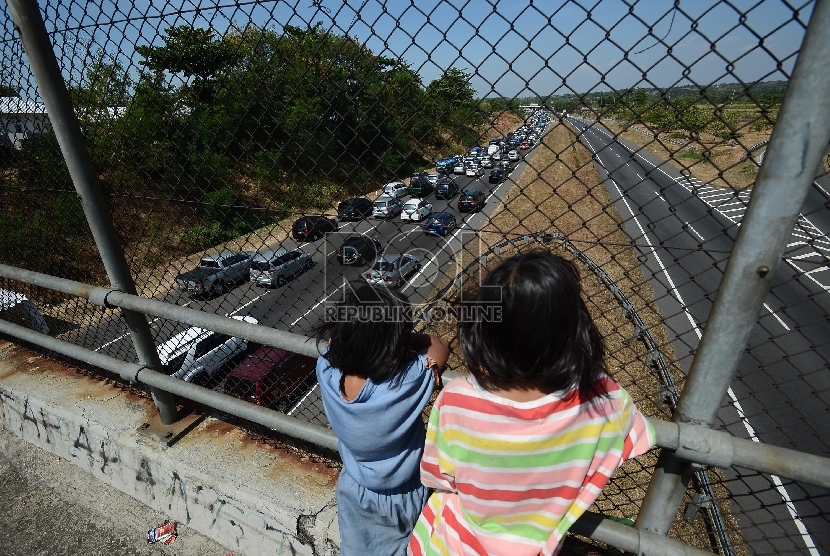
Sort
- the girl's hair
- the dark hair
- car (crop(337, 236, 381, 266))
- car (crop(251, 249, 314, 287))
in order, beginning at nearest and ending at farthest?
the girl's hair, the dark hair, car (crop(251, 249, 314, 287)), car (crop(337, 236, 381, 266))

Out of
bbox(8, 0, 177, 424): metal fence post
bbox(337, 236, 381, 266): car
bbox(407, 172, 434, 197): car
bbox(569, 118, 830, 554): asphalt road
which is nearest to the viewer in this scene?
bbox(8, 0, 177, 424): metal fence post

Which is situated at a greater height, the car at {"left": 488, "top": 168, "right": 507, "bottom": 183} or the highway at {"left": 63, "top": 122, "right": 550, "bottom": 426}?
the car at {"left": 488, "top": 168, "right": 507, "bottom": 183}

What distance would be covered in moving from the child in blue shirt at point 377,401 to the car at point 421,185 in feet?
2.81

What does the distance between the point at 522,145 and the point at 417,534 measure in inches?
62.0

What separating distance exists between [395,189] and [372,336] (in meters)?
1.27

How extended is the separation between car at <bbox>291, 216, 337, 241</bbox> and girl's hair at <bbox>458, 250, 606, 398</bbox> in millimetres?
1608

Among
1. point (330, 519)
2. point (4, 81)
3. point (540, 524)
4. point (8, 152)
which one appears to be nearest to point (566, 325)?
point (540, 524)

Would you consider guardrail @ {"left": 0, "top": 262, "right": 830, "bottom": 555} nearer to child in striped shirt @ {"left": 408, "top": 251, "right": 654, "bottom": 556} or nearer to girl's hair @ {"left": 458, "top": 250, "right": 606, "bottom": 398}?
child in striped shirt @ {"left": 408, "top": 251, "right": 654, "bottom": 556}

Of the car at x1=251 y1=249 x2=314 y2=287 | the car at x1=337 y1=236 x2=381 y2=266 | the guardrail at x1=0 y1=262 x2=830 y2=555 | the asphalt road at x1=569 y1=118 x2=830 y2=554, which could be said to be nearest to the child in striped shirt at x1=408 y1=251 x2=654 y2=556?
the guardrail at x1=0 y1=262 x2=830 y2=555

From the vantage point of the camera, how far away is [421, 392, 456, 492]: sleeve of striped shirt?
→ 1.29m

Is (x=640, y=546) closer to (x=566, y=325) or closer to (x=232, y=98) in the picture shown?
(x=566, y=325)

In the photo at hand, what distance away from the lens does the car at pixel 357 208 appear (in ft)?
7.96

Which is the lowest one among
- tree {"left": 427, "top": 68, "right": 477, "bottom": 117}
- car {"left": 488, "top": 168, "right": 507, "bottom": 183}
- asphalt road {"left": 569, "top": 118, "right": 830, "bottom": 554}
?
asphalt road {"left": 569, "top": 118, "right": 830, "bottom": 554}

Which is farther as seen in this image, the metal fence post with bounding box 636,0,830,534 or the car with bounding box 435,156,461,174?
the car with bounding box 435,156,461,174
